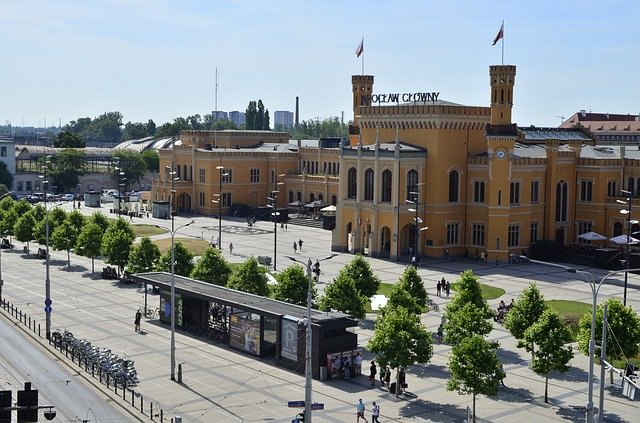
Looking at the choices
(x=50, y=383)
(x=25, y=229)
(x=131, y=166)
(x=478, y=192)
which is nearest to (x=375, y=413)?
(x=50, y=383)

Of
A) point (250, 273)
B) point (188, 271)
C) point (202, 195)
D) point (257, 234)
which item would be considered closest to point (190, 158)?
point (202, 195)

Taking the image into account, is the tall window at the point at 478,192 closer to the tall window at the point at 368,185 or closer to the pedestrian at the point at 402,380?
the tall window at the point at 368,185

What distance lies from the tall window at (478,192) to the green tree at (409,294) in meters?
39.0

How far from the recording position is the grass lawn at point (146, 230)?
116 m

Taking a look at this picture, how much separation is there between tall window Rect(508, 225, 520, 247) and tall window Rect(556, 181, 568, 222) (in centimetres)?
748

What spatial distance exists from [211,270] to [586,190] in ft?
172

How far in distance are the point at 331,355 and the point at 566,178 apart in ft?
199

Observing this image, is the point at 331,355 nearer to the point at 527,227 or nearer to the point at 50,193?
the point at 527,227

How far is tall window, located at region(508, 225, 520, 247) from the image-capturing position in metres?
95.4

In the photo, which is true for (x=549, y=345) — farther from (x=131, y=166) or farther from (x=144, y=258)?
(x=131, y=166)

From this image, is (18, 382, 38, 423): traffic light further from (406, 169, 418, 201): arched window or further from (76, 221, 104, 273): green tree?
(406, 169, 418, 201): arched window

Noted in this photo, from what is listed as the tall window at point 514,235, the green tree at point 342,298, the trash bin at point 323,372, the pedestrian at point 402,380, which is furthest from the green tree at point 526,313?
the tall window at point 514,235

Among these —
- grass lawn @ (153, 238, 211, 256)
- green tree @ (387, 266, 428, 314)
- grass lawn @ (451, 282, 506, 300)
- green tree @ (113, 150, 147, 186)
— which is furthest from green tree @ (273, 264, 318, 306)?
green tree @ (113, 150, 147, 186)

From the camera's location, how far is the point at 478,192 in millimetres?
98000
